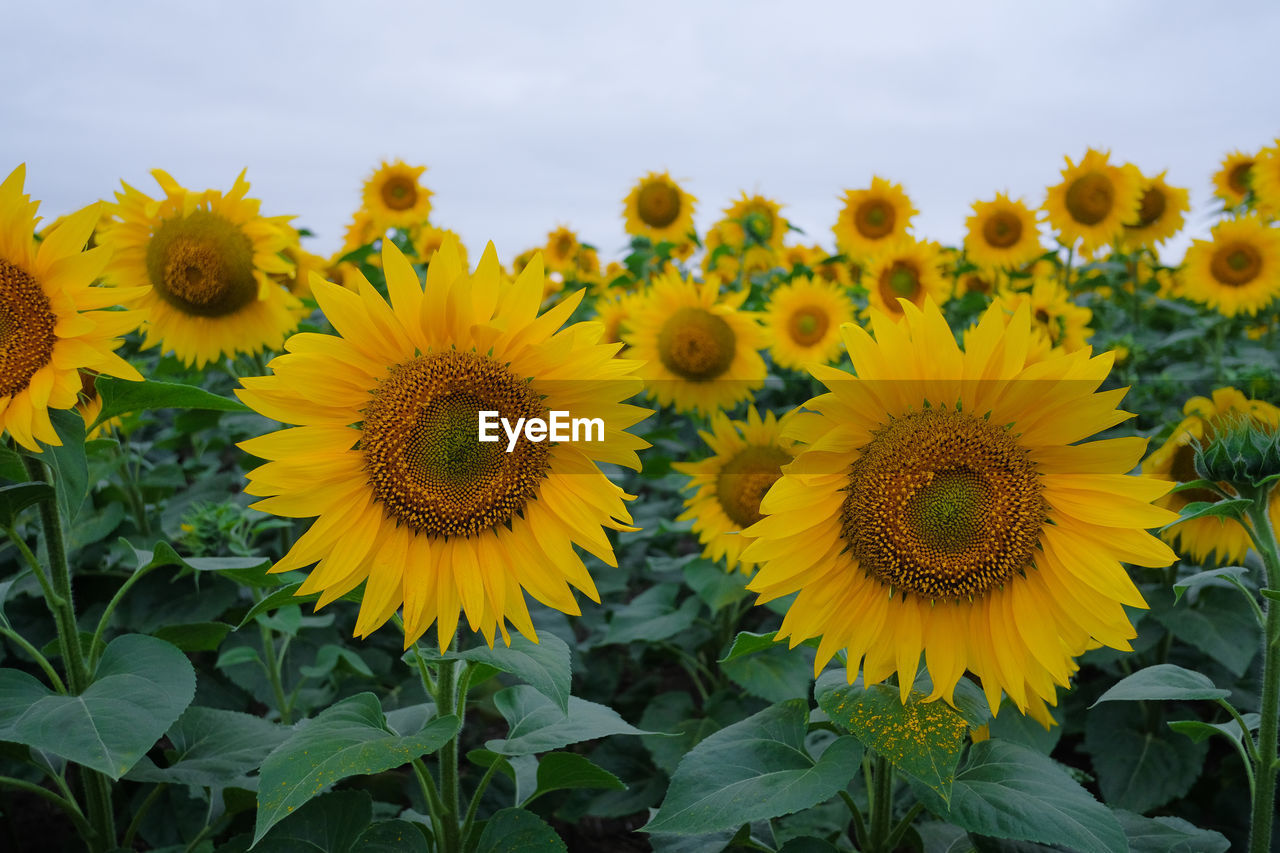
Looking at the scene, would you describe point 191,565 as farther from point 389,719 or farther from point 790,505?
point 790,505

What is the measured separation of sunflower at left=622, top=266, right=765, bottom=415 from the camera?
4453 millimetres

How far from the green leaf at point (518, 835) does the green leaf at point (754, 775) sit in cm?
22

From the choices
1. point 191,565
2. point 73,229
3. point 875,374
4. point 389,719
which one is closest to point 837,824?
point 389,719

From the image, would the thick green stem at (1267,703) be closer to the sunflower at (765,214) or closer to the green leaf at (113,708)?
the green leaf at (113,708)

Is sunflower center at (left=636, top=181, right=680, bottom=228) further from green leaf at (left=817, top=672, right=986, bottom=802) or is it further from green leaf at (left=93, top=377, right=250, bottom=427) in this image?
green leaf at (left=817, top=672, right=986, bottom=802)

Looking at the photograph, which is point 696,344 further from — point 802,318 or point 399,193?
point 399,193

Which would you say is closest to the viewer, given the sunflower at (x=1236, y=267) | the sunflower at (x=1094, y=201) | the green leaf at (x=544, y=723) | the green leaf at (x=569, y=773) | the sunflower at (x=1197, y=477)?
the green leaf at (x=544, y=723)

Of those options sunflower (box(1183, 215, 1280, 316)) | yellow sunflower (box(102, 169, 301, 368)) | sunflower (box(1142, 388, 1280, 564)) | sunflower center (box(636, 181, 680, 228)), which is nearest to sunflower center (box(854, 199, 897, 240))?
sunflower center (box(636, 181, 680, 228))

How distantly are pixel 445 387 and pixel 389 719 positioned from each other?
82 centimetres

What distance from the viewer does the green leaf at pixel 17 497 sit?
1.77m

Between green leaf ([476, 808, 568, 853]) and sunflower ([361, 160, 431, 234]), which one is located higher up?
sunflower ([361, 160, 431, 234])

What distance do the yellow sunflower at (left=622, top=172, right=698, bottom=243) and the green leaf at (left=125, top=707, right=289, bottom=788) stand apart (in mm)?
5378

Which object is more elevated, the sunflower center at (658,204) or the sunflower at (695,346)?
the sunflower center at (658,204)

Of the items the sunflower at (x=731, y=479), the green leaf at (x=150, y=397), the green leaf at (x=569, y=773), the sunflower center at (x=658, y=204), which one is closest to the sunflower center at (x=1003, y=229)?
the sunflower center at (x=658, y=204)
